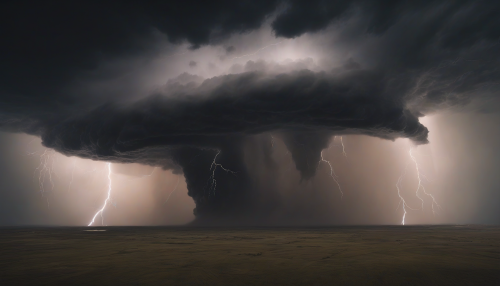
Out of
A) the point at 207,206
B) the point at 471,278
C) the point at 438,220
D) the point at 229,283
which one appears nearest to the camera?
the point at 229,283

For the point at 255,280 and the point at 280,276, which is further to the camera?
the point at 280,276

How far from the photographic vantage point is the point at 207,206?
6241 cm

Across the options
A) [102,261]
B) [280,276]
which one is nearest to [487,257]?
[280,276]

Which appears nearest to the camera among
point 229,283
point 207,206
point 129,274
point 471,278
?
point 229,283

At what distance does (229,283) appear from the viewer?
19.6 feet

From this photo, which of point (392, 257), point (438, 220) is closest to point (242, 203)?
point (438, 220)

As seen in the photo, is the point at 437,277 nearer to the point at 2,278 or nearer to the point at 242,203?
the point at 2,278

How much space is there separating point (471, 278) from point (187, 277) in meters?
6.27

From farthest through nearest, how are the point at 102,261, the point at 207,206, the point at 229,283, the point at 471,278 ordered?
the point at 207,206
the point at 102,261
the point at 471,278
the point at 229,283

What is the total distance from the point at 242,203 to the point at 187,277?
57.1 m

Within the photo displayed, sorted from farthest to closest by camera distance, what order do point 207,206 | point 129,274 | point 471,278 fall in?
point 207,206
point 129,274
point 471,278

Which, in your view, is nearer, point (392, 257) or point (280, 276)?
point (280, 276)

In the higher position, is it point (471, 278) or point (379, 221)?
point (471, 278)

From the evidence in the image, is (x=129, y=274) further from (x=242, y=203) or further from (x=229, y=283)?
(x=242, y=203)
